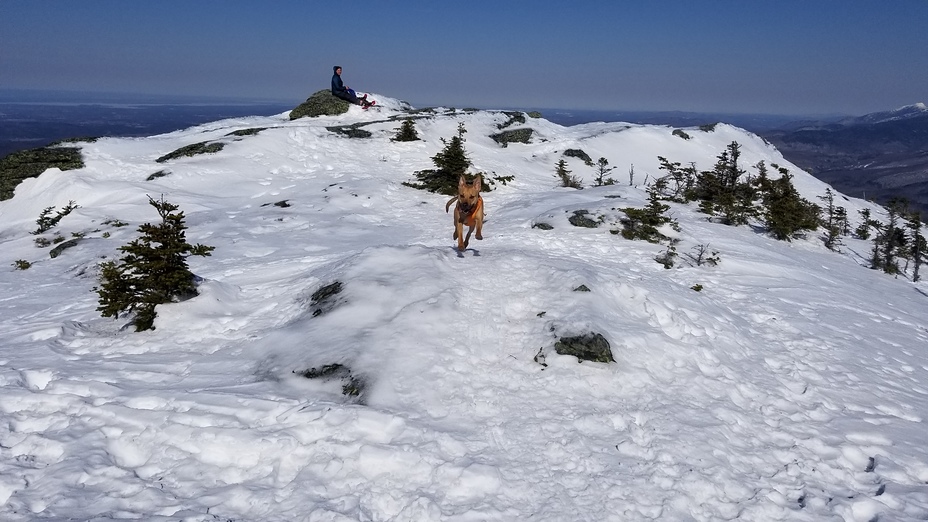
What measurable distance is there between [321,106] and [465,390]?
29.1 m

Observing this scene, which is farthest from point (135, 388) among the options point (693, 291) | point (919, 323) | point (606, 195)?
point (606, 195)

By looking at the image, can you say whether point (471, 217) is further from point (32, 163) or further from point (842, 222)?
point (32, 163)

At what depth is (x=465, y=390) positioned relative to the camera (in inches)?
236

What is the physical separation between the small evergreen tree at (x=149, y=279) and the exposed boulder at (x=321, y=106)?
2370cm

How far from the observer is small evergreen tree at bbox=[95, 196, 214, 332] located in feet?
25.3

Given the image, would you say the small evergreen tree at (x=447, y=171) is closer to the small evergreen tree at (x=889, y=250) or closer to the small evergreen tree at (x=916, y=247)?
the small evergreen tree at (x=889, y=250)

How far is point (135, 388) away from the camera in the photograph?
18.5 feet

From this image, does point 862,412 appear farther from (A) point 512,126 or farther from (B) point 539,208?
(A) point 512,126

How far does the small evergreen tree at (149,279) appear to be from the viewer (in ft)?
25.3

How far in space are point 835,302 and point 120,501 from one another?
44.4 feet

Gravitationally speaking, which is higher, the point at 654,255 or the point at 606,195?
the point at 606,195

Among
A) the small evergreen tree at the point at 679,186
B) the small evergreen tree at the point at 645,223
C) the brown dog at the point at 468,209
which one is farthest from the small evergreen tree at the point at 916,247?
the brown dog at the point at 468,209

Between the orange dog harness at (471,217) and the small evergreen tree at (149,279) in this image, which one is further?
the orange dog harness at (471,217)

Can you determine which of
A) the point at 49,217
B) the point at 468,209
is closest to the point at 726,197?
the point at 468,209
